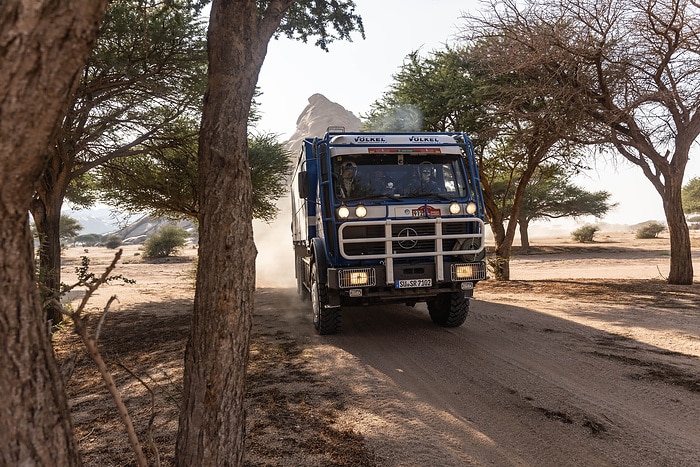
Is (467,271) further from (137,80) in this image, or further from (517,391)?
(137,80)

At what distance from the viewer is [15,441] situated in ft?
5.82

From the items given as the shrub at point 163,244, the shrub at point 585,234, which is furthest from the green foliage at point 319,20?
the shrub at point 585,234

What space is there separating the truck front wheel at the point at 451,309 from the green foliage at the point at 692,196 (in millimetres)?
50466

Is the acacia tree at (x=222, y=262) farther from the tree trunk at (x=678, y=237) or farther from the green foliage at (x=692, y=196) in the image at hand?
the green foliage at (x=692, y=196)

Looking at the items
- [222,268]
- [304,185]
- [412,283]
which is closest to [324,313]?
[412,283]

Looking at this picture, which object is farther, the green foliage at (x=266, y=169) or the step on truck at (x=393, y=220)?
the green foliage at (x=266, y=169)

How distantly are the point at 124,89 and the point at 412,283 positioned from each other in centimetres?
841

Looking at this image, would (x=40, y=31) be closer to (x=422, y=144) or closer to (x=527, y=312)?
(x=422, y=144)

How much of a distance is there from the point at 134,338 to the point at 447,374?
20.4 feet

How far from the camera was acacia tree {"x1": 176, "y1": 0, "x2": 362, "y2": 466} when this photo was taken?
2.74 m

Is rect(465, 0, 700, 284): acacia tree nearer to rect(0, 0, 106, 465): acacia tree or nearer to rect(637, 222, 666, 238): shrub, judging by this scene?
rect(0, 0, 106, 465): acacia tree

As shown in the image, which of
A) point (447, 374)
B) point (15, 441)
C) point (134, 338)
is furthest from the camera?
point (134, 338)

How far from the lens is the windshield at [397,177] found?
7469 millimetres

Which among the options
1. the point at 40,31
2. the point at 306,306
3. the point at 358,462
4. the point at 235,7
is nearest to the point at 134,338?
the point at 306,306
